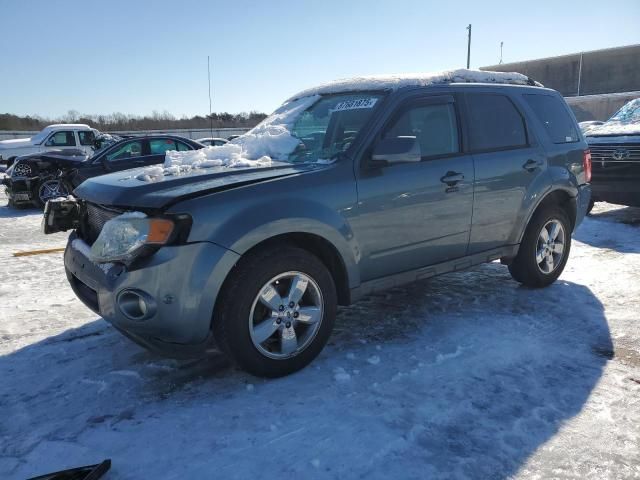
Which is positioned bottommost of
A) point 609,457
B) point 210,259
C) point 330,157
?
point 609,457

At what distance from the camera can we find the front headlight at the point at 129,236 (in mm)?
2721

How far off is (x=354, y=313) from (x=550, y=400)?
173 centimetres

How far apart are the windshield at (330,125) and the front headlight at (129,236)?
3.90 feet

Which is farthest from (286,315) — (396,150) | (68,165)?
(68,165)

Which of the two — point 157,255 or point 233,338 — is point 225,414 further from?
point 157,255

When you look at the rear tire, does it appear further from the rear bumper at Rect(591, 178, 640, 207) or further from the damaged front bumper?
the damaged front bumper

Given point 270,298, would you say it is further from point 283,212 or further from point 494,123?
point 494,123

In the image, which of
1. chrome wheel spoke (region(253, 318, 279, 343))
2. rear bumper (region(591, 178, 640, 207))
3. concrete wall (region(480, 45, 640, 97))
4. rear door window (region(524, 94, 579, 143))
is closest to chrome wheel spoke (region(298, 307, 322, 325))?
chrome wheel spoke (region(253, 318, 279, 343))

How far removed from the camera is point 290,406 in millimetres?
2830

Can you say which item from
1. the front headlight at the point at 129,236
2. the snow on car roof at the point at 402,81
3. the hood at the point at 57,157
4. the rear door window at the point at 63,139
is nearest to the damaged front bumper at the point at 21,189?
the hood at the point at 57,157

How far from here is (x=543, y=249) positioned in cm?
477

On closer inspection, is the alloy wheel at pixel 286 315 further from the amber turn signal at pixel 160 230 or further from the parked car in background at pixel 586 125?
the parked car in background at pixel 586 125

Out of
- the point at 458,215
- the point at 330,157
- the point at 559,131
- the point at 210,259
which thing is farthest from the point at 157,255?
the point at 559,131

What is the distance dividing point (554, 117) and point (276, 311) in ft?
11.5
